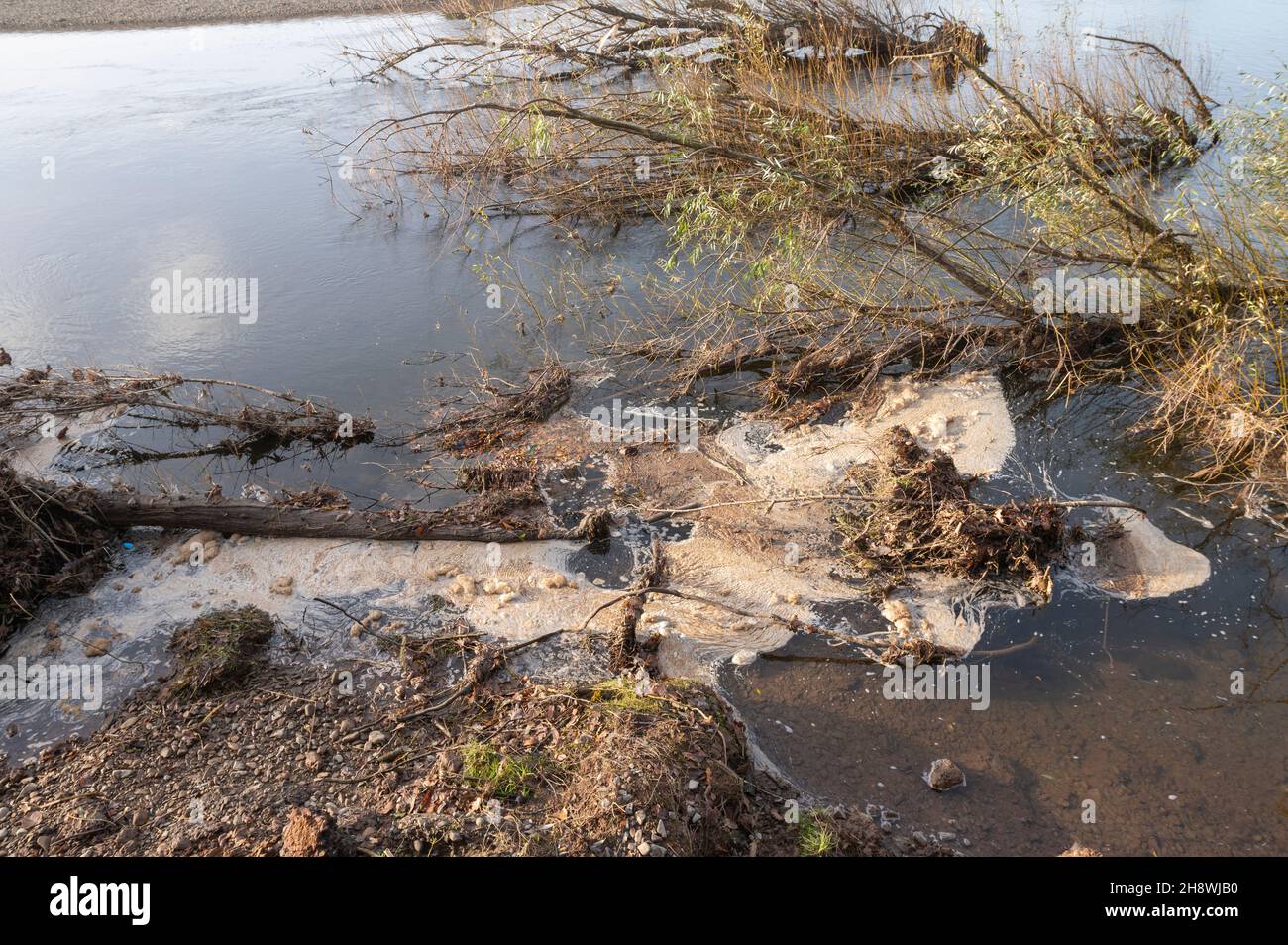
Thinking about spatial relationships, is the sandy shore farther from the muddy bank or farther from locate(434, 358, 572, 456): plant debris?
the muddy bank

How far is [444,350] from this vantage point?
28.2 ft

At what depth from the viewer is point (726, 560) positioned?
5.87 meters

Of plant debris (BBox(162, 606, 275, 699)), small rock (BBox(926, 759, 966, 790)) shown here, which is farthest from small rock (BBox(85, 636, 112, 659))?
small rock (BBox(926, 759, 966, 790))

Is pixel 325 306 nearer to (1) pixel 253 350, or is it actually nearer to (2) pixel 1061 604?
(1) pixel 253 350

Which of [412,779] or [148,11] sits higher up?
[148,11]

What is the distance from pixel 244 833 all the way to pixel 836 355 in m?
5.82

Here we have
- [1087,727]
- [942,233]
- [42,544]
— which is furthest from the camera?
[942,233]

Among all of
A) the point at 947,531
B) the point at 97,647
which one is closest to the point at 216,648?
the point at 97,647

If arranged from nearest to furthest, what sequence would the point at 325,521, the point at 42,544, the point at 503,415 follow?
1. the point at 42,544
2. the point at 325,521
3. the point at 503,415

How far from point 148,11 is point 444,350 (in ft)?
59.6

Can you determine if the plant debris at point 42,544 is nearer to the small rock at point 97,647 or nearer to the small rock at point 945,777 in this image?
the small rock at point 97,647

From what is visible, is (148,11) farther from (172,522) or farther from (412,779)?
(412,779)

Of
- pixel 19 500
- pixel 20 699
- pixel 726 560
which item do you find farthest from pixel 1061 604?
pixel 19 500

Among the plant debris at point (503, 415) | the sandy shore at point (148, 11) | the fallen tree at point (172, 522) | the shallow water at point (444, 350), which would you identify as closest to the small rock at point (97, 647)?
the shallow water at point (444, 350)
